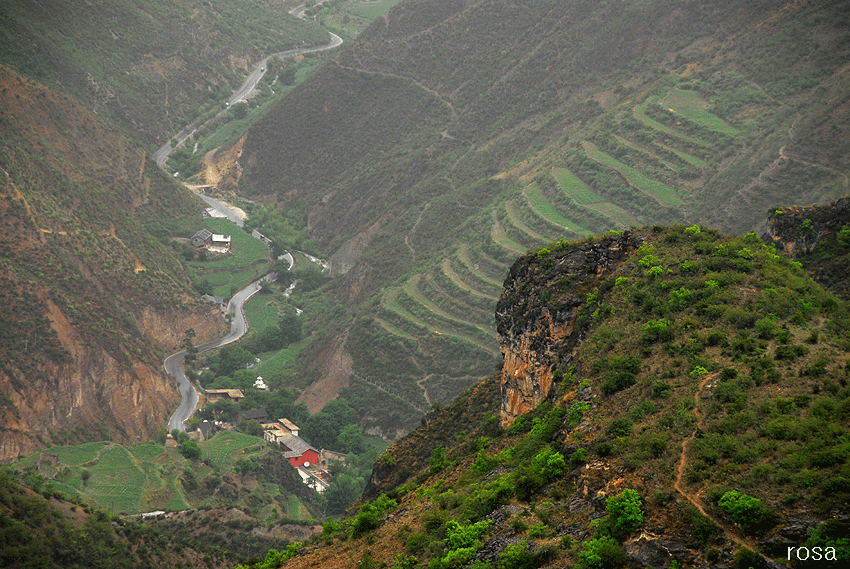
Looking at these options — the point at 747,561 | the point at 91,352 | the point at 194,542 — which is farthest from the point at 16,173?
the point at 747,561

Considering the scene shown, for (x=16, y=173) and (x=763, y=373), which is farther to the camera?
(x=16, y=173)

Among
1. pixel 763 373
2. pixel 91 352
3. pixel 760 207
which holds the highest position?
pixel 763 373

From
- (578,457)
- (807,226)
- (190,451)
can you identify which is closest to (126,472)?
(190,451)

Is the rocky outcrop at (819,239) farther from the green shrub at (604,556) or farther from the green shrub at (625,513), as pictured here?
the green shrub at (604,556)

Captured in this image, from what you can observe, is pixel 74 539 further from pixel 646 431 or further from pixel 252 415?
pixel 252 415

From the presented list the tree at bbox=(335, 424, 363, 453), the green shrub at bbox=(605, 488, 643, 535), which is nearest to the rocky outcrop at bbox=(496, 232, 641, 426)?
the green shrub at bbox=(605, 488, 643, 535)

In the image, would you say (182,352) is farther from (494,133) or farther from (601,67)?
(601,67)

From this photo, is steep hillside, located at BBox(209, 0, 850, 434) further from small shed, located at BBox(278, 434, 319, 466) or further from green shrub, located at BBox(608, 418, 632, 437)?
green shrub, located at BBox(608, 418, 632, 437)
